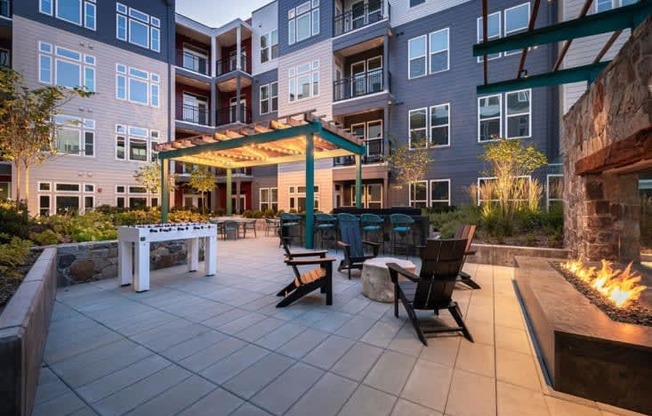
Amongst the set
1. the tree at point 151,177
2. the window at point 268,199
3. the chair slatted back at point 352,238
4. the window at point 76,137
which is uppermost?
the window at point 76,137

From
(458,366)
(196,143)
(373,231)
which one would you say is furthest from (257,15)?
(458,366)

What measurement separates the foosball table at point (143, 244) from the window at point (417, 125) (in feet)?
32.8

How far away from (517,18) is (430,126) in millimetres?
4840

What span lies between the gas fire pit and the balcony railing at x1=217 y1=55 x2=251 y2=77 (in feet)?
69.3

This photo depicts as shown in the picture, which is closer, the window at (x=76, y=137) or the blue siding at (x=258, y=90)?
the window at (x=76, y=137)

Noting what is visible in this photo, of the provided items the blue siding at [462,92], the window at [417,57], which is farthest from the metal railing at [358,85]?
the window at [417,57]

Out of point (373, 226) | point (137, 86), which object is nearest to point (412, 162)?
point (373, 226)

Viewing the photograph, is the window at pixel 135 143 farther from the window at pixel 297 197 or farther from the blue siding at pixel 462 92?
the blue siding at pixel 462 92

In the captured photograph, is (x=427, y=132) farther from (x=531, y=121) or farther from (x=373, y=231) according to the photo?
(x=373, y=231)

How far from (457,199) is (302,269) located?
8.37 m

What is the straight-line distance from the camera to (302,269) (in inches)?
252

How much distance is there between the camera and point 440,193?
12539 millimetres

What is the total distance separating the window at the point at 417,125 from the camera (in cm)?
1302

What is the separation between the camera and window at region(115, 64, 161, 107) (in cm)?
1571
